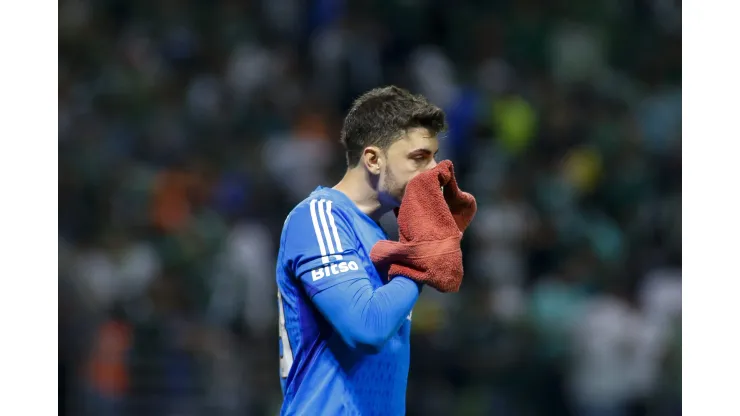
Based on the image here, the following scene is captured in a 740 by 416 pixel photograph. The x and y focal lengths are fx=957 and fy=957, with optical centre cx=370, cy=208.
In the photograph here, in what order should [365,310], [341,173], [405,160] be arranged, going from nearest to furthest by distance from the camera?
[365,310], [405,160], [341,173]

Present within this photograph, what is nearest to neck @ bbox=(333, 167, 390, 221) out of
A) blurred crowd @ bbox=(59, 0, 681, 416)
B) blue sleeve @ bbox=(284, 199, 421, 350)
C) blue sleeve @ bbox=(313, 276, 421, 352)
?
blue sleeve @ bbox=(284, 199, 421, 350)

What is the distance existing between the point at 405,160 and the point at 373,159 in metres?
0.12

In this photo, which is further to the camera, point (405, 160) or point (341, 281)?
point (405, 160)

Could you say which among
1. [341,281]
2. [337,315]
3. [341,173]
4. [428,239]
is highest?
[341,173]

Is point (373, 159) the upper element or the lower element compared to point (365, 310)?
upper

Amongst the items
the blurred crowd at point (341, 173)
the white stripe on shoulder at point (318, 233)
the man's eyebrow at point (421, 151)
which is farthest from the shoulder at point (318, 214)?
the blurred crowd at point (341, 173)

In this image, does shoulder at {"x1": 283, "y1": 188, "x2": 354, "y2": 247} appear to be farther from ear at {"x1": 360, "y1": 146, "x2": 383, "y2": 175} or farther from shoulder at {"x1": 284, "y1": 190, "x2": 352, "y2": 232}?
ear at {"x1": 360, "y1": 146, "x2": 383, "y2": 175}

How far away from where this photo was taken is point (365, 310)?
279 centimetres

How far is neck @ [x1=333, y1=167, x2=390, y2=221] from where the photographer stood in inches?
125

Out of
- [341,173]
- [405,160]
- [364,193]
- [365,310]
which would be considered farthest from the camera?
[341,173]

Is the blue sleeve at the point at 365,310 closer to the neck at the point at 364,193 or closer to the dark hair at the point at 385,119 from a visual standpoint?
the neck at the point at 364,193

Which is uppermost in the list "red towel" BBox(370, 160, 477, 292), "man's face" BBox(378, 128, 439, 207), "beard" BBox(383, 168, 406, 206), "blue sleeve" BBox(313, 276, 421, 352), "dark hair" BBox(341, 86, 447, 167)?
"dark hair" BBox(341, 86, 447, 167)

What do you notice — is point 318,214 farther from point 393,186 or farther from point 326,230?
point 393,186

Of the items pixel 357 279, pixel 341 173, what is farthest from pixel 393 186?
pixel 341 173
